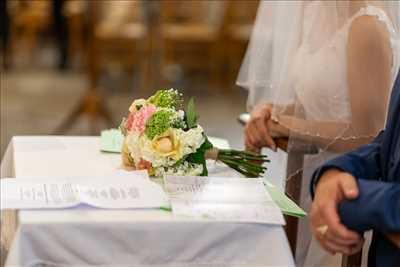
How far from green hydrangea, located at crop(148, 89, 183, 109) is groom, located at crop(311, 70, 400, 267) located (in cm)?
39

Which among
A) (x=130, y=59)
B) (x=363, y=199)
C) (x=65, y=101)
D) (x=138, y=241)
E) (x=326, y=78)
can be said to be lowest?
(x=65, y=101)

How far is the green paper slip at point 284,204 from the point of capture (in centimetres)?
183

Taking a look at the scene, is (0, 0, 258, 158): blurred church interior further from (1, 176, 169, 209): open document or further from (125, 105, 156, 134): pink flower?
(1, 176, 169, 209): open document

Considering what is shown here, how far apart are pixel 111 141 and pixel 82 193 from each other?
61 centimetres

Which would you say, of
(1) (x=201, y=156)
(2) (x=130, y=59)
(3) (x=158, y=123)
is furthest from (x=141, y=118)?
(2) (x=130, y=59)

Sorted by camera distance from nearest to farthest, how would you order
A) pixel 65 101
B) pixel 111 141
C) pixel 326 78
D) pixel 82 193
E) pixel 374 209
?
pixel 374 209 → pixel 82 193 → pixel 111 141 → pixel 326 78 → pixel 65 101

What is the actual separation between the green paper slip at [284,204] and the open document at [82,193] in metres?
0.27

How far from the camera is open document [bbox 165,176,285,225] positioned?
1.72 m

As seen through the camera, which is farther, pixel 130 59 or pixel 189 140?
pixel 130 59

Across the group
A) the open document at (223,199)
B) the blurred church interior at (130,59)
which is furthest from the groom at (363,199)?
the blurred church interior at (130,59)

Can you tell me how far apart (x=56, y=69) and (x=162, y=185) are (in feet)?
21.0

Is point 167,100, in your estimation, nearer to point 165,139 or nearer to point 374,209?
point 165,139

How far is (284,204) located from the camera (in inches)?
73.9

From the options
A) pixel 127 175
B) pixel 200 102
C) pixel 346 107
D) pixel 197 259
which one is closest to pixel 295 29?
pixel 346 107
